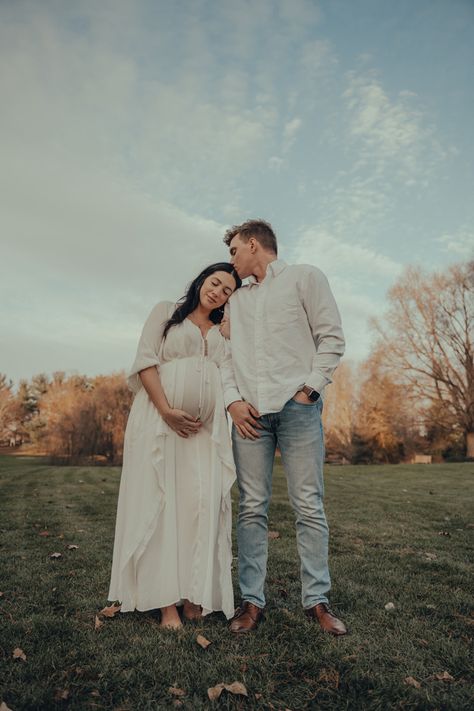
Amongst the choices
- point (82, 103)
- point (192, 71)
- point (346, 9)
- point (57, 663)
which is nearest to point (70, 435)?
point (82, 103)

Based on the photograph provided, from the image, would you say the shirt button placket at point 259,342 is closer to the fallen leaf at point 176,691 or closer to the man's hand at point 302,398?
the man's hand at point 302,398

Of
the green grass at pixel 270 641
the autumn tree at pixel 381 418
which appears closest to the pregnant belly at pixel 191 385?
the green grass at pixel 270 641

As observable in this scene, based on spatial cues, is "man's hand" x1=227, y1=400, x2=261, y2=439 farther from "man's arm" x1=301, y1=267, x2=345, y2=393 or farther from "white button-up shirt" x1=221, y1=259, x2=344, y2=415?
"man's arm" x1=301, y1=267, x2=345, y2=393

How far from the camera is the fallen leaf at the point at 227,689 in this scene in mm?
1920

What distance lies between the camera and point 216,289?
127 inches

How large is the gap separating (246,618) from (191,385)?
1462 millimetres

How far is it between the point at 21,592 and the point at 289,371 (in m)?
2.60

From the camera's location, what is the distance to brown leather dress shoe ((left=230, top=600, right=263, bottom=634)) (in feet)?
8.75

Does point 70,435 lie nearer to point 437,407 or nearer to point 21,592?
point 437,407

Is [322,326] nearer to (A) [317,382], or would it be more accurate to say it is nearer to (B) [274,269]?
(A) [317,382]

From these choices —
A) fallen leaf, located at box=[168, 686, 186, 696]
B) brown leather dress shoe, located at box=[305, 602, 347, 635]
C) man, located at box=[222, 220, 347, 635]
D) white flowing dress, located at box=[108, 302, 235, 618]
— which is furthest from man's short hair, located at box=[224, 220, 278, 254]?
fallen leaf, located at box=[168, 686, 186, 696]

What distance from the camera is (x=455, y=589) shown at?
3590 mm

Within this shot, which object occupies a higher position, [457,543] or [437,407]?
[437,407]

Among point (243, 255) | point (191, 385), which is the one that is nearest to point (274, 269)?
point (243, 255)
